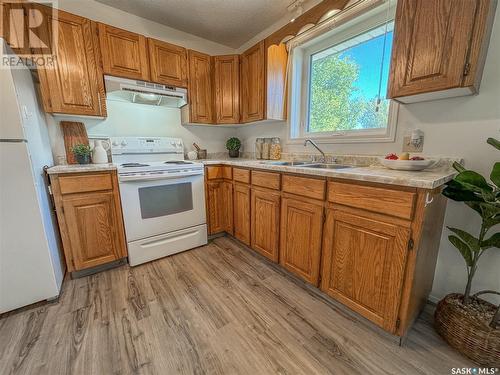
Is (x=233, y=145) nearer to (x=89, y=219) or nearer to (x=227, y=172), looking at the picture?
(x=227, y=172)

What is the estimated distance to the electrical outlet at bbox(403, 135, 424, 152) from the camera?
1443 mm

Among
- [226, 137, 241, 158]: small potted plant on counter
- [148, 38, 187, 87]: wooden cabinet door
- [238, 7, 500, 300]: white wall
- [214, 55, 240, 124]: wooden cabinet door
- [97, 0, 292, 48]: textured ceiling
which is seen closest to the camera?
[238, 7, 500, 300]: white wall

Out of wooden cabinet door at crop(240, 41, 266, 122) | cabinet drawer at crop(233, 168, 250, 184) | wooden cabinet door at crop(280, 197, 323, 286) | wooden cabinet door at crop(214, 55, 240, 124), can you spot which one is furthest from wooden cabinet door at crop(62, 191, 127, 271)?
wooden cabinet door at crop(240, 41, 266, 122)

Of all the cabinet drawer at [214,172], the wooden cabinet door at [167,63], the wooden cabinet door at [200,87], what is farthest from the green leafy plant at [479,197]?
the wooden cabinet door at [167,63]

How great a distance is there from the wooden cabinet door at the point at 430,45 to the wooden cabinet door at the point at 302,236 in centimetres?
89

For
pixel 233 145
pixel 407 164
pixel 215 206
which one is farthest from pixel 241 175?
pixel 407 164

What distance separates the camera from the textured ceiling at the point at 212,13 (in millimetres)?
2041

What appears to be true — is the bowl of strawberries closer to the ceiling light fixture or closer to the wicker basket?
the wicker basket

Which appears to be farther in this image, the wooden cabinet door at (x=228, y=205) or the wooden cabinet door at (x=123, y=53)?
the wooden cabinet door at (x=228, y=205)

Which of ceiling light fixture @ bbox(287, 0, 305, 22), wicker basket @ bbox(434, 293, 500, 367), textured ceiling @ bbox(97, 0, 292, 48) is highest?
textured ceiling @ bbox(97, 0, 292, 48)

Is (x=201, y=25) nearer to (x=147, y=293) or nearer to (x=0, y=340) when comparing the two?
(x=147, y=293)

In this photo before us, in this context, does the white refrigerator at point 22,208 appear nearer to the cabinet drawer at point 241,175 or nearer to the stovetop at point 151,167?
the stovetop at point 151,167

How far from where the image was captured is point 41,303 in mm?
1504

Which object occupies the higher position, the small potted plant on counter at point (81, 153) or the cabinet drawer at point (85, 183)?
the small potted plant on counter at point (81, 153)
